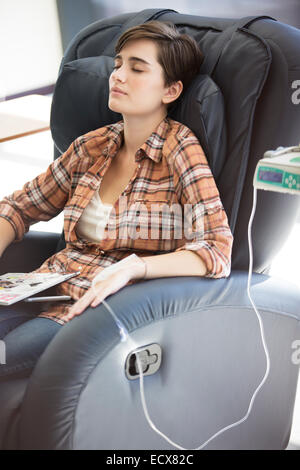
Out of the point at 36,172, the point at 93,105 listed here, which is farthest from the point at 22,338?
the point at 36,172

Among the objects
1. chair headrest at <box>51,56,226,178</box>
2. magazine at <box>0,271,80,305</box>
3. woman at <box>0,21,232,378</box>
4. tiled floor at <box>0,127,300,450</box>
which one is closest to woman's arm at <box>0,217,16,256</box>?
woman at <box>0,21,232,378</box>

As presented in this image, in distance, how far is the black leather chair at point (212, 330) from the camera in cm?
111

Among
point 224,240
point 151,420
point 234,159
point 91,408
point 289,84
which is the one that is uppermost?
point 289,84

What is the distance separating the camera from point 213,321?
4.10ft

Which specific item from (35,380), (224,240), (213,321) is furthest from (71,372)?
(224,240)

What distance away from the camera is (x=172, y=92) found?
1507 millimetres

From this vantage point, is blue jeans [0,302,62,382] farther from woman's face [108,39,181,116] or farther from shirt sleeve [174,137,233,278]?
woman's face [108,39,181,116]

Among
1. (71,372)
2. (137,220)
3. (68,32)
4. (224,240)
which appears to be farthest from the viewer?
(68,32)

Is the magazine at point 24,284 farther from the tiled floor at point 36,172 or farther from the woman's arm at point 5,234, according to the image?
the tiled floor at point 36,172

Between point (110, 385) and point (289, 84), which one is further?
point (289, 84)

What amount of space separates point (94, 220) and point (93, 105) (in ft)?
1.20

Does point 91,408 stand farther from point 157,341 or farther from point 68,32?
point 68,32

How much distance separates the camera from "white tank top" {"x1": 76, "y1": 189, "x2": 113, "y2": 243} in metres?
1.52

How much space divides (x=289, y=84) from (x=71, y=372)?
819 millimetres
